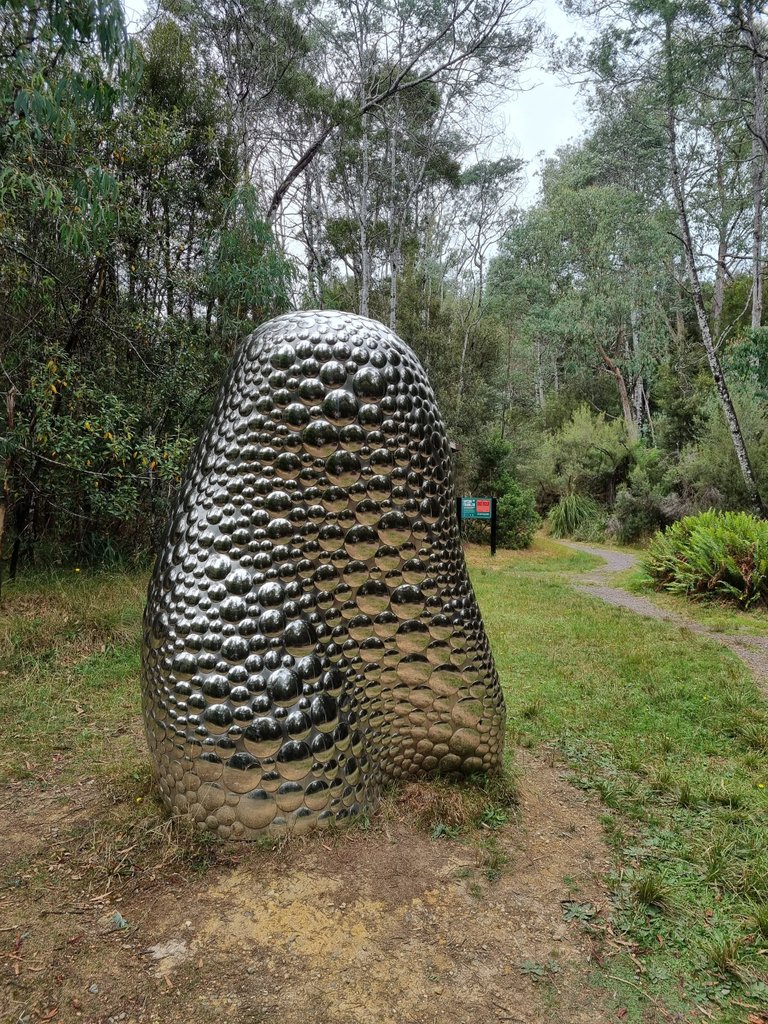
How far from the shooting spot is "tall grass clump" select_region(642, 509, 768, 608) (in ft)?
25.6

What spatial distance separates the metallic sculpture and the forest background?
66.3 inches

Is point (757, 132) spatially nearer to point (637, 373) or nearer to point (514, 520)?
point (514, 520)

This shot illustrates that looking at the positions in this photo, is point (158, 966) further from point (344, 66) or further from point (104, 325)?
point (344, 66)

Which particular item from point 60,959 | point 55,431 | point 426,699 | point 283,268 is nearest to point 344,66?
point 283,268

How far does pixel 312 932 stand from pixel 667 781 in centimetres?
200

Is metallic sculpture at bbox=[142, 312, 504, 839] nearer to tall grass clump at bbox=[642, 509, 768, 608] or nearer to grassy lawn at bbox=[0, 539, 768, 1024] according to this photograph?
grassy lawn at bbox=[0, 539, 768, 1024]

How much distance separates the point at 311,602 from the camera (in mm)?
2293

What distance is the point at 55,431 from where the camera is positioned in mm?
4953

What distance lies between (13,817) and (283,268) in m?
5.56

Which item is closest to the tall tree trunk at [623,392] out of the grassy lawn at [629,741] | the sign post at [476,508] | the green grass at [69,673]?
the sign post at [476,508]

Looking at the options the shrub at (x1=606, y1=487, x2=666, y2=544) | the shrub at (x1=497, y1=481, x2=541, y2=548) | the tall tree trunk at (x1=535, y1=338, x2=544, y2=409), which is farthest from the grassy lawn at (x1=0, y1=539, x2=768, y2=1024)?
the tall tree trunk at (x1=535, y1=338, x2=544, y2=409)

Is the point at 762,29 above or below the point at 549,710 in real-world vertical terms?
above

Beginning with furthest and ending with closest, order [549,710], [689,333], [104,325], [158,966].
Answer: [689,333], [104,325], [549,710], [158,966]

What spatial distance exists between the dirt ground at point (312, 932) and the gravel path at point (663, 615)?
11.8 ft
